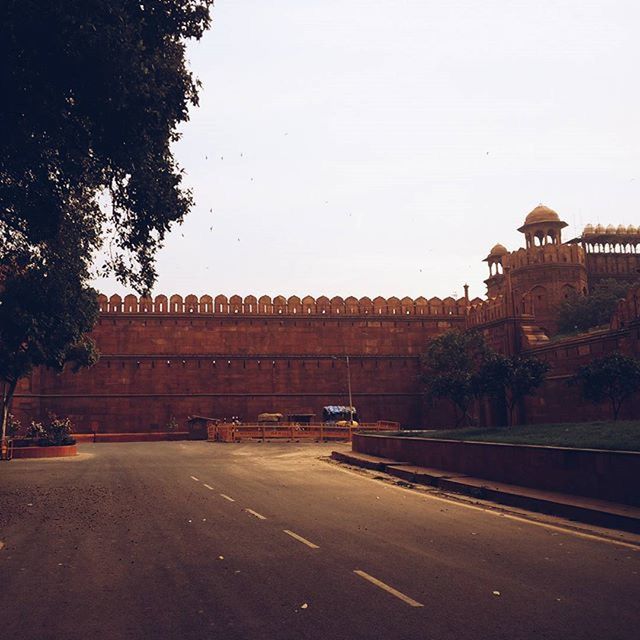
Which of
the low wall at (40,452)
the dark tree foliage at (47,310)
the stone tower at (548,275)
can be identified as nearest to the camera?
the dark tree foliage at (47,310)

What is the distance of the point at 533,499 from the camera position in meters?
13.2

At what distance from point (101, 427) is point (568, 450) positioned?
41.8 metres

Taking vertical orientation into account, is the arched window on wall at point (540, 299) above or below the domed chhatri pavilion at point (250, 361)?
above

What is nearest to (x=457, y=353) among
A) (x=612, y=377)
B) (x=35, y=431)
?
(x=612, y=377)

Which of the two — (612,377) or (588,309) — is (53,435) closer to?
(612,377)

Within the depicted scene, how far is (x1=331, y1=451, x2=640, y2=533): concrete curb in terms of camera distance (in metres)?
11.0

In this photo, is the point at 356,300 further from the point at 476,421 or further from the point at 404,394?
the point at 476,421

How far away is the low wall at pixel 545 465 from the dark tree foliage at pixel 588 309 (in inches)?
1233

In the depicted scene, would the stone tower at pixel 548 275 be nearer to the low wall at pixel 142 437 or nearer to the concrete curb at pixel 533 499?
the low wall at pixel 142 437

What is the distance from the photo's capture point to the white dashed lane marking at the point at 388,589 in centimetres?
642

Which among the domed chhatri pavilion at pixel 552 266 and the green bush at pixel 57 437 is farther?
the domed chhatri pavilion at pixel 552 266

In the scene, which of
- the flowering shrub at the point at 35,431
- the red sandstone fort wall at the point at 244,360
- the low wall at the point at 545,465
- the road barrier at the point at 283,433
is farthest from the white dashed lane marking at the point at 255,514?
the red sandstone fort wall at the point at 244,360

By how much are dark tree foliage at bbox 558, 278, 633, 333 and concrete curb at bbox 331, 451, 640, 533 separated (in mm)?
32468

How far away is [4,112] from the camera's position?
11.6 m
